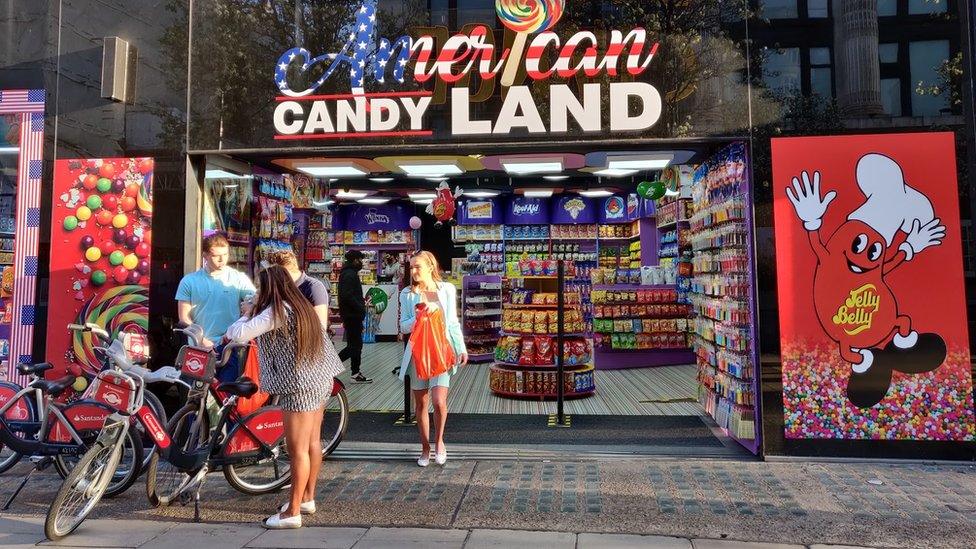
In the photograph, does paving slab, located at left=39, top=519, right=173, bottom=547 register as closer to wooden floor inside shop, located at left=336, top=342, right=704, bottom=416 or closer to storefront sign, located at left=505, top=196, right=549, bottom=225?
wooden floor inside shop, located at left=336, top=342, right=704, bottom=416

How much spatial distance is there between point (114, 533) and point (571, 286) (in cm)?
615

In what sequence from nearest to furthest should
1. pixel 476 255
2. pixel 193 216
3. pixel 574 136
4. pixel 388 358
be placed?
1. pixel 574 136
2. pixel 193 216
3. pixel 388 358
4. pixel 476 255

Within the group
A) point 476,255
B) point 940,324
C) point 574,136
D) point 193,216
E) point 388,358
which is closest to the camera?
point 940,324

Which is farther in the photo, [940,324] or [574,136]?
[574,136]

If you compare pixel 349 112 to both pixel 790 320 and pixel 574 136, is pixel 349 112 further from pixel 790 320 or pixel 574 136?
pixel 790 320

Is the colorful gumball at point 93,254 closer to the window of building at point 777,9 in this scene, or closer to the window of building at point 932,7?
the window of building at point 777,9

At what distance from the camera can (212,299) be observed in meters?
4.77

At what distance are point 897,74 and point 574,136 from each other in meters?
2.55

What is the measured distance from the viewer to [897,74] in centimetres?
489

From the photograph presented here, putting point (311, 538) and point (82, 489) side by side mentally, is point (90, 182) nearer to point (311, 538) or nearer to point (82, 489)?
point (82, 489)

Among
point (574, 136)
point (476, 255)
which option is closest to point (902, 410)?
point (574, 136)

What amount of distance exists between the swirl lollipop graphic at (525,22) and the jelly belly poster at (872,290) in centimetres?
222

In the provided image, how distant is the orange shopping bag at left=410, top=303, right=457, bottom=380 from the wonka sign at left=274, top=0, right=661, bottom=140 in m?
1.58

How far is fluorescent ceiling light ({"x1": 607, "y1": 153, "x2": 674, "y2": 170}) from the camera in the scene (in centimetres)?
634
